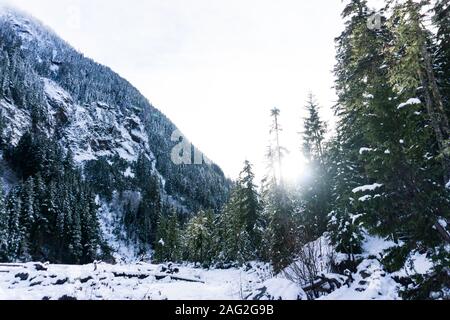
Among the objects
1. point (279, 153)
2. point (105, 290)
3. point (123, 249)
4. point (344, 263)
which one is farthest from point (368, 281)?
point (123, 249)

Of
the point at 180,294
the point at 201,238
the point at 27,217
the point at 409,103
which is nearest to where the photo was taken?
the point at 409,103

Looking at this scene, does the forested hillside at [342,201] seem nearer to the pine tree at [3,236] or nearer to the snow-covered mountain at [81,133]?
the pine tree at [3,236]

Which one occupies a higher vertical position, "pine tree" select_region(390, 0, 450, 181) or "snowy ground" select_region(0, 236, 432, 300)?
"pine tree" select_region(390, 0, 450, 181)

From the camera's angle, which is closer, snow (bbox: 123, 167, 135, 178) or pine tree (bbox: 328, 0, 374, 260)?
pine tree (bbox: 328, 0, 374, 260)

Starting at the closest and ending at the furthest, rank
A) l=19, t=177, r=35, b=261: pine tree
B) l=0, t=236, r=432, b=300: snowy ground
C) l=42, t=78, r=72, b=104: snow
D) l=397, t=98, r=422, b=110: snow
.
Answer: l=397, t=98, r=422, b=110: snow < l=0, t=236, r=432, b=300: snowy ground < l=19, t=177, r=35, b=261: pine tree < l=42, t=78, r=72, b=104: snow

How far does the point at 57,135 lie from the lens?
6043 inches

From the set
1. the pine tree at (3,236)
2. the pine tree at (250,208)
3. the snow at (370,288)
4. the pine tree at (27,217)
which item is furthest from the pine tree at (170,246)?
the snow at (370,288)

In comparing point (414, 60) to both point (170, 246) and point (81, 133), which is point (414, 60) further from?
point (81, 133)

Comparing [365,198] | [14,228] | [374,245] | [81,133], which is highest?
[81,133]

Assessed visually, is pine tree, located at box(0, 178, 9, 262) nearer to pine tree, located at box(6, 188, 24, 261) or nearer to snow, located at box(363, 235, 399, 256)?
pine tree, located at box(6, 188, 24, 261)

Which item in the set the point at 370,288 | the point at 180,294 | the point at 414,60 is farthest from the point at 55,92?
the point at 370,288

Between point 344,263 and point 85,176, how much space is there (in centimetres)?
13904

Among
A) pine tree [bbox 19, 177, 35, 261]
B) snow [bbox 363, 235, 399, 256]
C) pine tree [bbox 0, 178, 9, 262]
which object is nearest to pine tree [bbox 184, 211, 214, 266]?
pine tree [bbox 0, 178, 9, 262]
